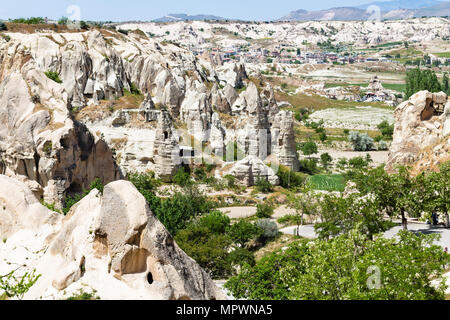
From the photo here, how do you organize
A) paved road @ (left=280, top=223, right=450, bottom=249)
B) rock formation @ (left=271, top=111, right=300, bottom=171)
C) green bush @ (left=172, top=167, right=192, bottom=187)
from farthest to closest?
rock formation @ (left=271, top=111, right=300, bottom=171) < green bush @ (left=172, top=167, right=192, bottom=187) < paved road @ (left=280, top=223, right=450, bottom=249)

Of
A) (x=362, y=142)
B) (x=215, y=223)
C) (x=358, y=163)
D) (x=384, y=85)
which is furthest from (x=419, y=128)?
(x=384, y=85)

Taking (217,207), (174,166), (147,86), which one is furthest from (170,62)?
(217,207)

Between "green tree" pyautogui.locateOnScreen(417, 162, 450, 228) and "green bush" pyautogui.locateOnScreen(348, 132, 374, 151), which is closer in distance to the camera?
"green tree" pyautogui.locateOnScreen(417, 162, 450, 228)

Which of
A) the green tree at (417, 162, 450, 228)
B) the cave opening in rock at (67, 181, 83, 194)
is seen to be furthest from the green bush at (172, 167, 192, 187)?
the green tree at (417, 162, 450, 228)

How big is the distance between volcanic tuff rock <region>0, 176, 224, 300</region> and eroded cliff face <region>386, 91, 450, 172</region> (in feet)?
96.0

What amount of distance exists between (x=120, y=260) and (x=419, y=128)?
36.3 m

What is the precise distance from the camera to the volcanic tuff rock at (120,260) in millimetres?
11547

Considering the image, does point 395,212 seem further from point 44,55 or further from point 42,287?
point 44,55

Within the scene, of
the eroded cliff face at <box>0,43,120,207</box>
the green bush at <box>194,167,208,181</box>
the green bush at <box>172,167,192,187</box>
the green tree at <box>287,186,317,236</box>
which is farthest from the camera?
the green bush at <box>194,167,208,181</box>

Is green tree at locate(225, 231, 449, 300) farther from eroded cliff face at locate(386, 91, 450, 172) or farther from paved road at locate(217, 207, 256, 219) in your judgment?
eroded cliff face at locate(386, 91, 450, 172)

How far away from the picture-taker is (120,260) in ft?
38.0

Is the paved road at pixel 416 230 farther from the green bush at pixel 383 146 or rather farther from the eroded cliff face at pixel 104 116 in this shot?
the green bush at pixel 383 146

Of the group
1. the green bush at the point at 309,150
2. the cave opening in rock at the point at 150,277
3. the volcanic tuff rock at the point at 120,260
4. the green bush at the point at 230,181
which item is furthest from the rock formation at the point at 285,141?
the cave opening in rock at the point at 150,277

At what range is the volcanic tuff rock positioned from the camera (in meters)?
11.5
